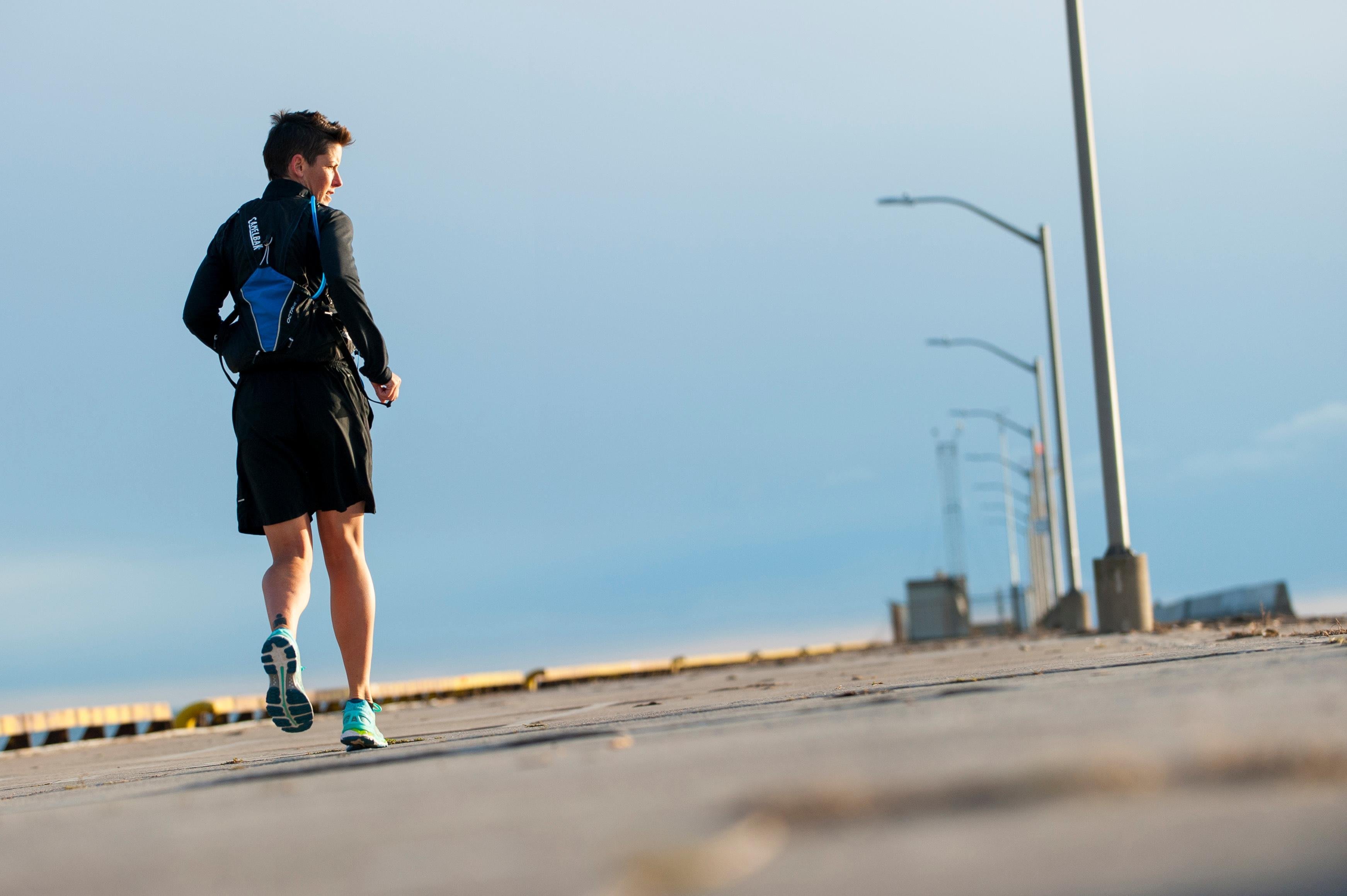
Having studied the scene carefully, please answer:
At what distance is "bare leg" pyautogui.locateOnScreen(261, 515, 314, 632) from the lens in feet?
15.5

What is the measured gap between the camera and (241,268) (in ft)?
17.2

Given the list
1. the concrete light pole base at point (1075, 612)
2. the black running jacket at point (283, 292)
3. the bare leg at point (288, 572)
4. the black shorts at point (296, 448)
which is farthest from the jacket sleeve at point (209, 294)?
the concrete light pole base at point (1075, 612)

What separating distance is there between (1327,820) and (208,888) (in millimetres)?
1090

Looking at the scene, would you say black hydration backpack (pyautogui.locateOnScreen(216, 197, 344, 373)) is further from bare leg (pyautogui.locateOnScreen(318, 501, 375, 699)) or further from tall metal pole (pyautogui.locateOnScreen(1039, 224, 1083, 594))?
tall metal pole (pyautogui.locateOnScreen(1039, 224, 1083, 594))

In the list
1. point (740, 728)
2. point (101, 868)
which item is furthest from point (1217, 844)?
point (740, 728)

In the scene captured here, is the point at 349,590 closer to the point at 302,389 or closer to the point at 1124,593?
the point at 302,389

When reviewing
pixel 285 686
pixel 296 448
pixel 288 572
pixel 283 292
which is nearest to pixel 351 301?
pixel 283 292

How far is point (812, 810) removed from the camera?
4.97 ft

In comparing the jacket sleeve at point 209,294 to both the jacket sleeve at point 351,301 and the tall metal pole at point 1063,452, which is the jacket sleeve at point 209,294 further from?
the tall metal pole at point 1063,452

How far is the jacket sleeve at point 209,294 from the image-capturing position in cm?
532

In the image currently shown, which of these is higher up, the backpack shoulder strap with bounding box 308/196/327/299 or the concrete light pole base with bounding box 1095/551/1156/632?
the backpack shoulder strap with bounding box 308/196/327/299

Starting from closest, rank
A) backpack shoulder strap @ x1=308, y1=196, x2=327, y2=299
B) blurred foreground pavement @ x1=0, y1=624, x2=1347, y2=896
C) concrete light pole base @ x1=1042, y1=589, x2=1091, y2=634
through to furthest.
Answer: blurred foreground pavement @ x1=0, y1=624, x2=1347, y2=896 < backpack shoulder strap @ x1=308, y1=196, x2=327, y2=299 < concrete light pole base @ x1=1042, y1=589, x2=1091, y2=634

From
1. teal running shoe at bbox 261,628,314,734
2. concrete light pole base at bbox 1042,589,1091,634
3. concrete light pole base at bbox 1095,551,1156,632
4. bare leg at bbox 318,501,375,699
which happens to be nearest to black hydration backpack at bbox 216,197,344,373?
bare leg at bbox 318,501,375,699

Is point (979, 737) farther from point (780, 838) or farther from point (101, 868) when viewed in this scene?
point (101, 868)
